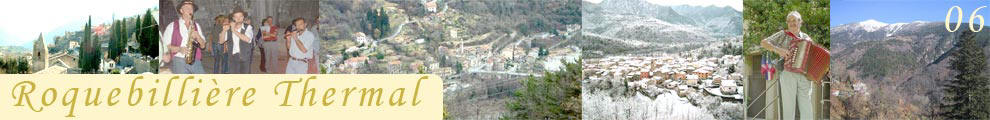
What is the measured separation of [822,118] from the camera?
9.17m

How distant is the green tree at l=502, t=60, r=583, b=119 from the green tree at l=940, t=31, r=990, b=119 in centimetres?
278

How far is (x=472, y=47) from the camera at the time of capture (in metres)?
9.30

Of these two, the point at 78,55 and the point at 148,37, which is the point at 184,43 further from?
the point at 78,55

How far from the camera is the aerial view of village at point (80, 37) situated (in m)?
9.20

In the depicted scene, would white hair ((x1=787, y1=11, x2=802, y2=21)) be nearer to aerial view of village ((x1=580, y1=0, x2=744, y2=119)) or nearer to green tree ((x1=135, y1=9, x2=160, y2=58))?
aerial view of village ((x1=580, y1=0, x2=744, y2=119))

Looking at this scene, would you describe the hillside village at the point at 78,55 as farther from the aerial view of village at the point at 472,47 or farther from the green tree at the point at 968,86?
the green tree at the point at 968,86

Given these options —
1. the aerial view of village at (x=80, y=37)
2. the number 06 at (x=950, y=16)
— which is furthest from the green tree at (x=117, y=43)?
the number 06 at (x=950, y=16)

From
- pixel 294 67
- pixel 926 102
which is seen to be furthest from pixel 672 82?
pixel 294 67

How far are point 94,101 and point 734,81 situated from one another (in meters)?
4.93

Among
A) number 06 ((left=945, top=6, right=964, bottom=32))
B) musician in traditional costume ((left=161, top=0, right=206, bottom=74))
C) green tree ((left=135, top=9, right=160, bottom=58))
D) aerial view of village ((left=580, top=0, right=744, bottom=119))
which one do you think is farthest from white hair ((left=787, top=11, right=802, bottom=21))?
green tree ((left=135, top=9, right=160, bottom=58))

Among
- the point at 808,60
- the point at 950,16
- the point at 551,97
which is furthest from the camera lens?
the point at 551,97

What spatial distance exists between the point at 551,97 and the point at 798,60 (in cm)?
193

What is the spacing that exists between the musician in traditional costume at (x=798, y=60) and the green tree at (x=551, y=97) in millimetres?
1496

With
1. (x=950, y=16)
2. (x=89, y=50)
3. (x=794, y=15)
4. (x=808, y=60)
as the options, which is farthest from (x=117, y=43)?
(x=950, y=16)
